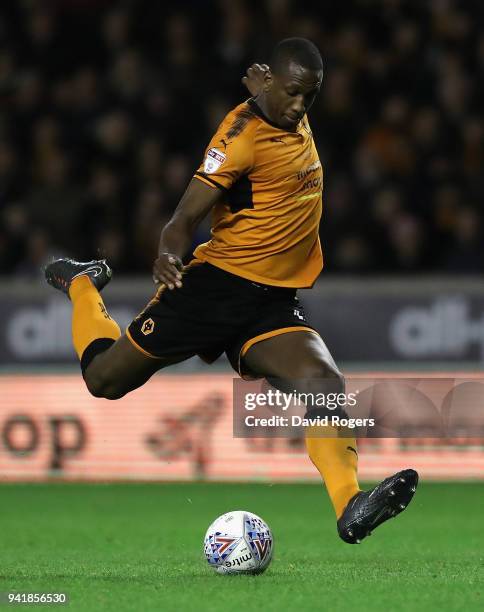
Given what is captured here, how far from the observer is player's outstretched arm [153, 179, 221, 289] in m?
5.59

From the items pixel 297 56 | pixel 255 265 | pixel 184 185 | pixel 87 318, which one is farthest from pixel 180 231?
pixel 184 185

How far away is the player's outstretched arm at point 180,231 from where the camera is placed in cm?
Answer: 559

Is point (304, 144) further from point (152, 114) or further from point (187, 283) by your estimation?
point (152, 114)

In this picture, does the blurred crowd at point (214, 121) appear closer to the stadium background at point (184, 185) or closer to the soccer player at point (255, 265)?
the stadium background at point (184, 185)

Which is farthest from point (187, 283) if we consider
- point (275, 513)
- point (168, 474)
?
point (168, 474)

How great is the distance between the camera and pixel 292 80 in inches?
224

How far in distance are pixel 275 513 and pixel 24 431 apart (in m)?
2.69

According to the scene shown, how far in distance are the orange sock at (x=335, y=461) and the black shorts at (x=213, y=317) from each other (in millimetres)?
468

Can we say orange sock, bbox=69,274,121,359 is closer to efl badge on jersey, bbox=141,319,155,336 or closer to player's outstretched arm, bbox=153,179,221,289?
efl badge on jersey, bbox=141,319,155,336

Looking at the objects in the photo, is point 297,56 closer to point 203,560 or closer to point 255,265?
point 255,265

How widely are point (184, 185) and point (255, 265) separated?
6.24 metres

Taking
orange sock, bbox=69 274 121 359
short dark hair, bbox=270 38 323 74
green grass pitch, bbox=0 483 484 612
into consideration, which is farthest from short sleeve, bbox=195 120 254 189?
green grass pitch, bbox=0 483 484 612

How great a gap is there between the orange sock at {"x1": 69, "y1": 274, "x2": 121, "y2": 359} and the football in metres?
1.12

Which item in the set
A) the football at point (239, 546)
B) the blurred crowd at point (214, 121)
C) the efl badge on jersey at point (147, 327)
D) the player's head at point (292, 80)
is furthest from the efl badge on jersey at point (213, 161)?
the blurred crowd at point (214, 121)
